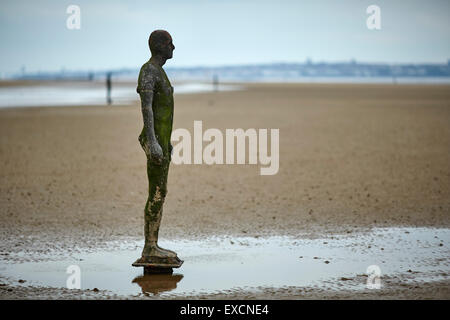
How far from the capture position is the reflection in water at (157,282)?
5.48 m

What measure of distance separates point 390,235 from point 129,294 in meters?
3.59

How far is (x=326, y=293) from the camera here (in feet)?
17.6

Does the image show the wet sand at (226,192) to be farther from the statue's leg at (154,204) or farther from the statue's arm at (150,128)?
the statue's arm at (150,128)

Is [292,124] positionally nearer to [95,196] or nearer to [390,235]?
[95,196]

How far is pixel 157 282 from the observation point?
5.70 m

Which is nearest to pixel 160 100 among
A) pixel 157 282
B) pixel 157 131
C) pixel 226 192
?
pixel 157 131

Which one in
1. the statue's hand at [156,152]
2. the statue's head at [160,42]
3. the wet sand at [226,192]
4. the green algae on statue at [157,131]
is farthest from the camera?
the wet sand at [226,192]

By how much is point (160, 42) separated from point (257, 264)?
245 cm

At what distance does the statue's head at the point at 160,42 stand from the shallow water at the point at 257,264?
7.13ft

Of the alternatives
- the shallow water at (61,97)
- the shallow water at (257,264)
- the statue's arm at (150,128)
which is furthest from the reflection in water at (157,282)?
the shallow water at (61,97)

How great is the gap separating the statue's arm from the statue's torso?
0.29ft

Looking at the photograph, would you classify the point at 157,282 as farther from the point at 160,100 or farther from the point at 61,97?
the point at 61,97

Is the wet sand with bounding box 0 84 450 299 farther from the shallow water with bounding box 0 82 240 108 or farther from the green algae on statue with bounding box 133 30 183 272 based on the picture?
the shallow water with bounding box 0 82 240 108

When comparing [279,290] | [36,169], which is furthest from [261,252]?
[36,169]
